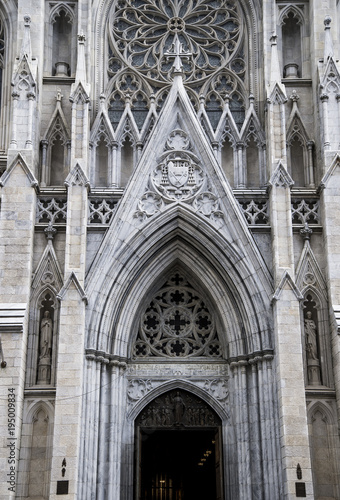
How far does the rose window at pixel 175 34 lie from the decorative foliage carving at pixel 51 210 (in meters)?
4.51

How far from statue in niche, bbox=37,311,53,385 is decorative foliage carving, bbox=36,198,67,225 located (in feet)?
7.30

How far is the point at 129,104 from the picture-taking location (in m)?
20.3

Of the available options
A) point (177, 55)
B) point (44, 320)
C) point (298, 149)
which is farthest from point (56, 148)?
point (298, 149)

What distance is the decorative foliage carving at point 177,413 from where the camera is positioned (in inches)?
725

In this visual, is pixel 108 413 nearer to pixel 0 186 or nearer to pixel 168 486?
pixel 0 186

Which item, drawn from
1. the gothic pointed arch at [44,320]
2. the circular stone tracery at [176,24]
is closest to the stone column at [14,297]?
the gothic pointed arch at [44,320]

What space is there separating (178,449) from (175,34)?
12.0 meters

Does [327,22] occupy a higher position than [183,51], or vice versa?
[327,22]

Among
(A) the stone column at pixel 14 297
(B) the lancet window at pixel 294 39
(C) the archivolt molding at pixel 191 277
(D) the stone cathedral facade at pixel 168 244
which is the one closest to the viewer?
(A) the stone column at pixel 14 297

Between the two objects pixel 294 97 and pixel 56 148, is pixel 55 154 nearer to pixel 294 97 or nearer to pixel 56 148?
pixel 56 148

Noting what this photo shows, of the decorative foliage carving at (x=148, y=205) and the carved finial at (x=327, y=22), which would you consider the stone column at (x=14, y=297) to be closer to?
the decorative foliage carving at (x=148, y=205)

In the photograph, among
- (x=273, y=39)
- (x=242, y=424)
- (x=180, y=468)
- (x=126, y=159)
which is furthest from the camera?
(x=180, y=468)

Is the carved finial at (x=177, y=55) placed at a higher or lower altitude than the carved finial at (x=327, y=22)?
lower

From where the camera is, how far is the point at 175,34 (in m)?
21.2
